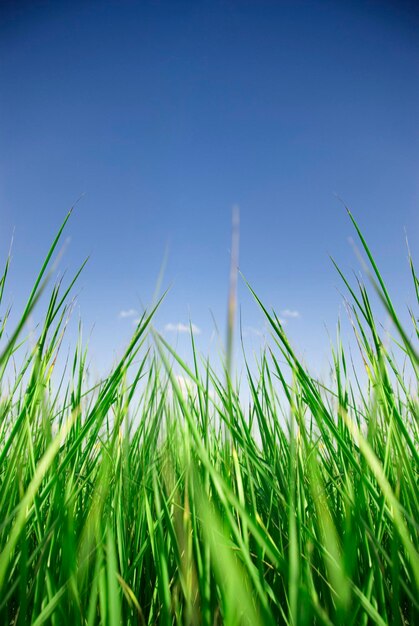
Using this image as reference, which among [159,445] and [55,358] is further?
[159,445]

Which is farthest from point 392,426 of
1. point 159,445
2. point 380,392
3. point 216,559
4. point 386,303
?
point 159,445

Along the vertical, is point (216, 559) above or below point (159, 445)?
below

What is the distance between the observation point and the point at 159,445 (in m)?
1.10

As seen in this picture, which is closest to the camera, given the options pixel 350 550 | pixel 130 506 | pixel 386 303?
pixel 350 550

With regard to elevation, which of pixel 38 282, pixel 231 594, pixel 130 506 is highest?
pixel 38 282

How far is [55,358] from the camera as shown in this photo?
88 centimetres

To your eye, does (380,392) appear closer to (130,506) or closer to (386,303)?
(386,303)

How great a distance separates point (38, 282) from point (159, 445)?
2.22 ft

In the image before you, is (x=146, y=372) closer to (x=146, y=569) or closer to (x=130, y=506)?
(x=130, y=506)

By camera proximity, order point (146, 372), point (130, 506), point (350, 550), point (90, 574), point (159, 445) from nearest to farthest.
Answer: point (350, 550) < point (90, 574) < point (130, 506) < point (146, 372) < point (159, 445)

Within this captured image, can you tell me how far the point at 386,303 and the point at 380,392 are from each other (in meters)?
0.23

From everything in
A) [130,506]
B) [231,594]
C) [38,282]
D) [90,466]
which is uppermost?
[38,282]

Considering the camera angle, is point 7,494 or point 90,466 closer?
point 7,494

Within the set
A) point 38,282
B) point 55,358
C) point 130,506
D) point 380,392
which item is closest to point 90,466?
point 130,506
